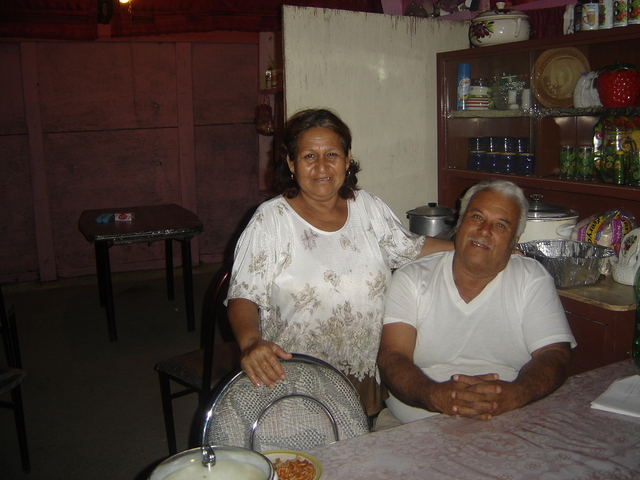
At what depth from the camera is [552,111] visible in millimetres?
2754

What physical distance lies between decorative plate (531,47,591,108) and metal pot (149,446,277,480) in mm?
2525

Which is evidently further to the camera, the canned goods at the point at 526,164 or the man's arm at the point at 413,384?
the canned goods at the point at 526,164

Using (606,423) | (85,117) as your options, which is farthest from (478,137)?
(85,117)

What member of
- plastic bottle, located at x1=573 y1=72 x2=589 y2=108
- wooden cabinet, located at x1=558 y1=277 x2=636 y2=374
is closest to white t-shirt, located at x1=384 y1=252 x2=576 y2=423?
wooden cabinet, located at x1=558 y1=277 x2=636 y2=374

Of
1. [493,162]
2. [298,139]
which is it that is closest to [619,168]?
[493,162]

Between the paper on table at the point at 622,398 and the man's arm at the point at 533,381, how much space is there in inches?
4.6

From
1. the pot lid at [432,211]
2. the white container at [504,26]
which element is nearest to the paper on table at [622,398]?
the pot lid at [432,211]

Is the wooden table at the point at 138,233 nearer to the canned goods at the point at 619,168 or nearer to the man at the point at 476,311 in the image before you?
the man at the point at 476,311

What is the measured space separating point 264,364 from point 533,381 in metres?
0.68

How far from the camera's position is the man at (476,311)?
1.59 metres

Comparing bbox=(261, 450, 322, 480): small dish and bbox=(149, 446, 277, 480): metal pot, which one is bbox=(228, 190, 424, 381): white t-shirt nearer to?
bbox=(261, 450, 322, 480): small dish

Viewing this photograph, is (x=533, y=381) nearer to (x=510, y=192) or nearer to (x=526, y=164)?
(x=510, y=192)

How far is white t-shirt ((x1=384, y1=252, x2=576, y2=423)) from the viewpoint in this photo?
5.33 ft

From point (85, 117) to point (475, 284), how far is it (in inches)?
172
